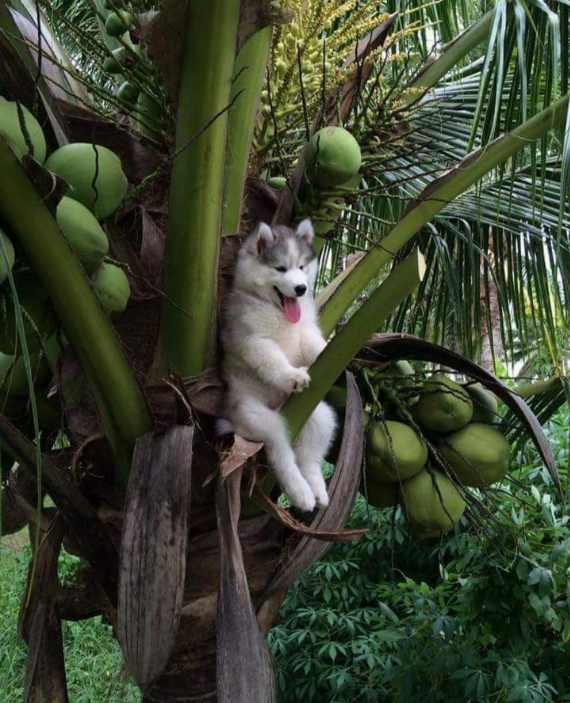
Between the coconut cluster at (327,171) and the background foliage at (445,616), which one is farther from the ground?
the coconut cluster at (327,171)

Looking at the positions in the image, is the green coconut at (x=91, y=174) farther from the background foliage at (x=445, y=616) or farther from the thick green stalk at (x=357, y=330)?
the background foliage at (x=445, y=616)

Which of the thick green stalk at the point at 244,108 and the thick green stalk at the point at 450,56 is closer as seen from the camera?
the thick green stalk at the point at 244,108

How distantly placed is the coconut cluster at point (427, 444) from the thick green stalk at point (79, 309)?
0.56 m

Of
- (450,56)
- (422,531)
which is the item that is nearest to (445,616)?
(422,531)

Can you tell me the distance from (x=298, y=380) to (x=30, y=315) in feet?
1.74

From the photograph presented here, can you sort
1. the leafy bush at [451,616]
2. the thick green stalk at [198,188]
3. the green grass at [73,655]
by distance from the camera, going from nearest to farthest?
the thick green stalk at [198,188] < the leafy bush at [451,616] < the green grass at [73,655]

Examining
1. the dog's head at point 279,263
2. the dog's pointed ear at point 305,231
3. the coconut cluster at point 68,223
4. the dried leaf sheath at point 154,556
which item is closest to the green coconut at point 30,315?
the coconut cluster at point 68,223

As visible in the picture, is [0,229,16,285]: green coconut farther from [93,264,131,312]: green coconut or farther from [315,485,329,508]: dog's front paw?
[315,485,329,508]: dog's front paw

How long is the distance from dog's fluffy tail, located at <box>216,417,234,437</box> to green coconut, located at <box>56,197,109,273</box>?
463mm

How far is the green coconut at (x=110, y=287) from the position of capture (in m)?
1.32

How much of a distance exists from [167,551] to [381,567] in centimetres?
220

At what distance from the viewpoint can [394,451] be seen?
1660mm

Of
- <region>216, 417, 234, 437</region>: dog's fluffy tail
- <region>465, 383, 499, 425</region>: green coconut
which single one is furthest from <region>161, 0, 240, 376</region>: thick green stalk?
<region>465, 383, 499, 425</region>: green coconut

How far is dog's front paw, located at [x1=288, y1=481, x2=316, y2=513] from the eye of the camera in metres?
1.55
